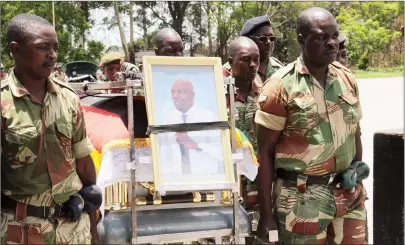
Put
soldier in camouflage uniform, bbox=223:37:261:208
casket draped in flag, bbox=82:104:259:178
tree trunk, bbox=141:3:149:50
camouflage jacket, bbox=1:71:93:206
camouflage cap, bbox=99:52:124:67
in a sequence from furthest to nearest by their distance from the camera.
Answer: tree trunk, bbox=141:3:149:50, camouflage cap, bbox=99:52:124:67, soldier in camouflage uniform, bbox=223:37:261:208, casket draped in flag, bbox=82:104:259:178, camouflage jacket, bbox=1:71:93:206

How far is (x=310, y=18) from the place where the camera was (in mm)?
2967

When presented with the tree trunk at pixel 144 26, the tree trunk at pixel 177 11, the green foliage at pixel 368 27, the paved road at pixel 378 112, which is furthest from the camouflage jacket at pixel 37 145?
the green foliage at pixel 368 27

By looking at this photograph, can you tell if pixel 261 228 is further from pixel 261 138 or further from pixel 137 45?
pixel 137 45

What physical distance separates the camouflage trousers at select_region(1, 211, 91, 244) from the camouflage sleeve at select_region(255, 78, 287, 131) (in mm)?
1140

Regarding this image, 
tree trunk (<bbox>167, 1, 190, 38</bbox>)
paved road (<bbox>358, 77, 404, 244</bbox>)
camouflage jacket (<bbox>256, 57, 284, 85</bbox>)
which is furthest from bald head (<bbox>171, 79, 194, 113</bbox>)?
tree trunk (<bbox>167, 1, 190, 38</bbox>)

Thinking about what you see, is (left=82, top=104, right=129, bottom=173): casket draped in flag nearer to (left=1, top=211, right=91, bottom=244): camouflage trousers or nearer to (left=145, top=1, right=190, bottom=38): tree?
(left=1, top=211, right=91, bottom=244): camouflage trousers

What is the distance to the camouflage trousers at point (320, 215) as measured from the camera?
2.98 meters

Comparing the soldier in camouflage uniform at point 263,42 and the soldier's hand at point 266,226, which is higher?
the soldier in camouflage uniform at point 263,42

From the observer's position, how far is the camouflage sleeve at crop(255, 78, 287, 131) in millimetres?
2973

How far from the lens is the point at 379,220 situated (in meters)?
3.50

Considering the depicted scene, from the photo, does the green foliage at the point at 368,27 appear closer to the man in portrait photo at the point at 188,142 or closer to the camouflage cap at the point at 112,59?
the camouflage cap at the point at 112,59

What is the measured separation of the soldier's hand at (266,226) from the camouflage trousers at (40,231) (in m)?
0.99

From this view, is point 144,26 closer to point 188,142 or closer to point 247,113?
point 247,113

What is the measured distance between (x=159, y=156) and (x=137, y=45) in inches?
973
